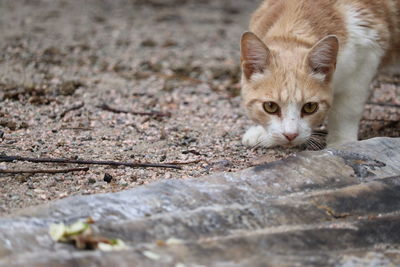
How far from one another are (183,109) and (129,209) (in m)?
2.44

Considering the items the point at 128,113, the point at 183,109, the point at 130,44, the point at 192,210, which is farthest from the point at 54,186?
the point at 130,44

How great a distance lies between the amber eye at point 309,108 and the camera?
3418 mm

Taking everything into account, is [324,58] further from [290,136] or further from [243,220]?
[243,220]

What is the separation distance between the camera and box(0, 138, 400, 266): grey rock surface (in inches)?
83.3

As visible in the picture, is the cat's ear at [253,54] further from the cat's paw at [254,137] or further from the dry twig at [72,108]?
the dry twig at [72,108]

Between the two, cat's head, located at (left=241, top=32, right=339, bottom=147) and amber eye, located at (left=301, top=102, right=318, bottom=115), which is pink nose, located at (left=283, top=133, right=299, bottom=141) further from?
amber eye, located at (left=301, top=102, right=318, bottom=115)

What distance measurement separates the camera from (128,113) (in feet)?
14.7

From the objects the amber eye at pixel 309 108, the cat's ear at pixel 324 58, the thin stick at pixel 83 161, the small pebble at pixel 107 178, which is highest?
the cat's ear at pixel 324 58

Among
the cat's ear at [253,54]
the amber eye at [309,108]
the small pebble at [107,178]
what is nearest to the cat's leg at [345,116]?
the amber eye at [309,108]

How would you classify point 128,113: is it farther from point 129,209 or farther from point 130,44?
point 130,44

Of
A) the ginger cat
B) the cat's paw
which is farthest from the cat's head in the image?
the cat's paw

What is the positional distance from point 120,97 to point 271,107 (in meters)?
1.94

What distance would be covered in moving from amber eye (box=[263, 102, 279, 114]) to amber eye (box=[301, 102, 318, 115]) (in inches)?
6.4

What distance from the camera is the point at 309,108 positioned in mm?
3438
